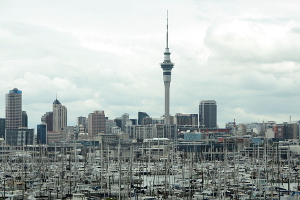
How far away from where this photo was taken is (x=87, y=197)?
262 feet

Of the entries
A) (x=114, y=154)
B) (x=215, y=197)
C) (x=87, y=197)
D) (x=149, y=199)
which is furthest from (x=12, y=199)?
(x=114, y=154)

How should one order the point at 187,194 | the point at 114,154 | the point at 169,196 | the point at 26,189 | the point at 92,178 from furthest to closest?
the point at 114,154, the point at 92,178, the point at 26,189, the point at 187,194, the point at 169,196

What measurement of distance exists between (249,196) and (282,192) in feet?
23.2

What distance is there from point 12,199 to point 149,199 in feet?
51.7

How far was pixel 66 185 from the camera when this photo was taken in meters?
89.9

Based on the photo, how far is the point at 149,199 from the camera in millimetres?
75562

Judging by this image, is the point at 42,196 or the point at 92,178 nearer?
the point at 42,196

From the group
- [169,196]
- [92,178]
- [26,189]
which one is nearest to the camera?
[169,196]

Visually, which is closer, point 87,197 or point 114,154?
point 87,197

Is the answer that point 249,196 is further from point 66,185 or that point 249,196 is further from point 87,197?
point 66,185

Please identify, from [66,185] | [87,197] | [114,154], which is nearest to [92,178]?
[66,185]

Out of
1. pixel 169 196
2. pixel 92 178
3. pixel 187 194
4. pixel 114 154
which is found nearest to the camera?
pixel 169 196

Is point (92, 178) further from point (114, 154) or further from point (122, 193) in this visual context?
point (114, 154)

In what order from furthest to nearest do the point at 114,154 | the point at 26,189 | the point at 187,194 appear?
the point at 114,154
the point at 26,189
the point at 187,194
